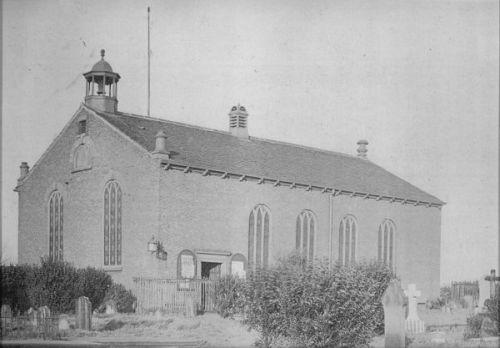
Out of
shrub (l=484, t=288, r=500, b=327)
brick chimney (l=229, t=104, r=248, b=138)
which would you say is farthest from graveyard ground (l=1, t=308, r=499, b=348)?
brick chimney (l=229, t=104, r=248, b=138)

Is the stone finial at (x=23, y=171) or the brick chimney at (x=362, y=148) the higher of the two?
the brick chimney at (x=362, y=148)

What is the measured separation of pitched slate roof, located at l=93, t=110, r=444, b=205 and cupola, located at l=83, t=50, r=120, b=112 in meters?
0.80

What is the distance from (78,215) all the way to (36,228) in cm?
378

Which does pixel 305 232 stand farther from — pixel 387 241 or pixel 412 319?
pixel 412 319

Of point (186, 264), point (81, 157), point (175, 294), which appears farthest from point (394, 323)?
point (81, 157)

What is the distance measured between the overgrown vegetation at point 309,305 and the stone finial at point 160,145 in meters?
13.4

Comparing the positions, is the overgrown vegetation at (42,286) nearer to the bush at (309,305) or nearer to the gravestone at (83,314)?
the gravestone at (83,314)

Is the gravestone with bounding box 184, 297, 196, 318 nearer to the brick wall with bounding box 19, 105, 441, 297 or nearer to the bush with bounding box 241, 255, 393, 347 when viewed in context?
the brick wall with bounding box 19, 105, 441, 297

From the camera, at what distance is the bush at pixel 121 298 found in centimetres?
3114

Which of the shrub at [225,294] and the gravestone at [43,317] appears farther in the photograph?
the shrub at [225,294]

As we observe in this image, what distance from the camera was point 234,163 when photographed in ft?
120

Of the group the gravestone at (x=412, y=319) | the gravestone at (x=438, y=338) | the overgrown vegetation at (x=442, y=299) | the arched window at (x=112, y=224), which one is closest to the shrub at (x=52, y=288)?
the arched window at (x=112, y=224)

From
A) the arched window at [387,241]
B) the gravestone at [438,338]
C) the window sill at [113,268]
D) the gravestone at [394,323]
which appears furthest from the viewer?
the arched window at [387,241]

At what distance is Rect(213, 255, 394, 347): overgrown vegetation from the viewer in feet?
62.4
